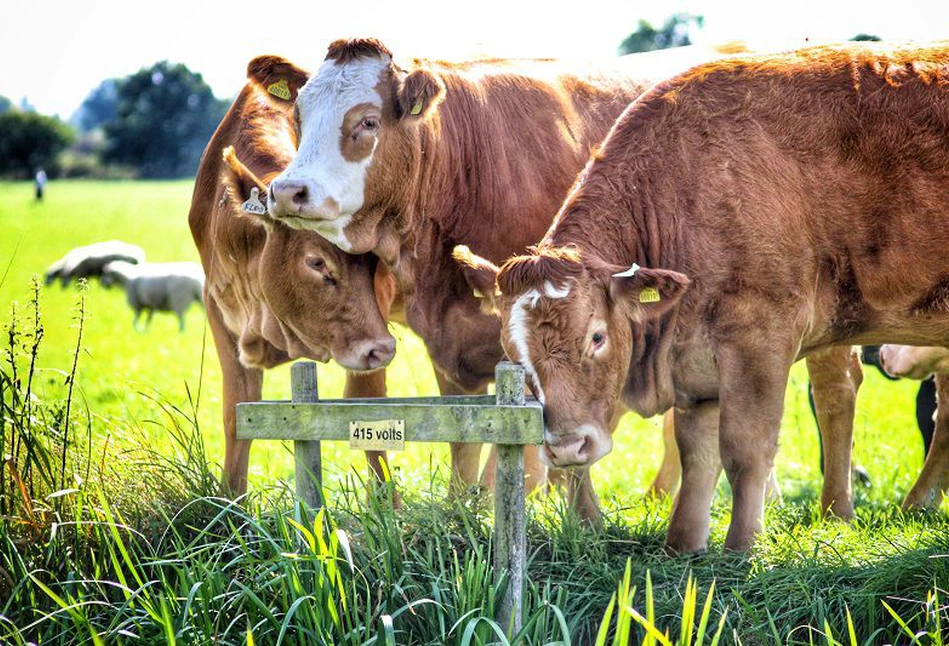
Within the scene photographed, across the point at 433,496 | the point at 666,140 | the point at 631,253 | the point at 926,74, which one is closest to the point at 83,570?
the point at 433,496

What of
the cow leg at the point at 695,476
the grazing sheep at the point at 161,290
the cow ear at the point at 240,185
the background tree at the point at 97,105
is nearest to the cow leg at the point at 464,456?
the cow leg at the point at 695,476

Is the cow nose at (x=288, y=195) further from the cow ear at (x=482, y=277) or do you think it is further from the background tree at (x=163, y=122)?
the background tree at (x=163, y=122)

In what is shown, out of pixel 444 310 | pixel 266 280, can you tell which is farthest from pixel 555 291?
pixel 266 280

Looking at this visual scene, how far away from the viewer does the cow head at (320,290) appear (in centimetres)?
644

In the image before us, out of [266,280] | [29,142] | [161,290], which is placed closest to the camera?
[266,280]

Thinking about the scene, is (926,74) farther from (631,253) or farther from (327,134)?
(327,134)

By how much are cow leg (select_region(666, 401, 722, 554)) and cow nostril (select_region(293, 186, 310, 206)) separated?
2243 millimetres

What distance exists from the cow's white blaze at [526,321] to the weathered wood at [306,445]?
0.92 m

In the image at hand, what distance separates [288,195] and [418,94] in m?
0.97

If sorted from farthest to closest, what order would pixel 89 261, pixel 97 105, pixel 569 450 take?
pixel 97 105
pixel 89 261
pixel 569 450

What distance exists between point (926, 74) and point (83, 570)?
4754mm

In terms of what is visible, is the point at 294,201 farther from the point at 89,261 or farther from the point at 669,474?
the point at 89,261

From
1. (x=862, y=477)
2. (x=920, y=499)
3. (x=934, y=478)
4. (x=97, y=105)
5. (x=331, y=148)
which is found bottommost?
(x=97, y=105)

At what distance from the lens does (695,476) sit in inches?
238
